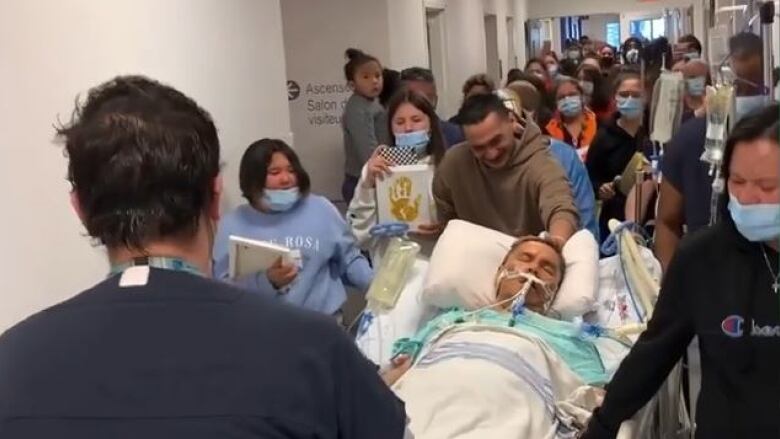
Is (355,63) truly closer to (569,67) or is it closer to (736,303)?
(736,303)

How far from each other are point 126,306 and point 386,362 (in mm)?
2104

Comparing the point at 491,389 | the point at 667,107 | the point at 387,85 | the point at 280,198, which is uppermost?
the point at 387,85

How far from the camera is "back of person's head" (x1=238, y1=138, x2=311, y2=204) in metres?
3.59

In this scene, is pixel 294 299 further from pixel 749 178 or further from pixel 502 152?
pixel 749 178

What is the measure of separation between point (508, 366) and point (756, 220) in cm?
108

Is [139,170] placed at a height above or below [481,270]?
above

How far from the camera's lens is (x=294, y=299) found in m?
3.58

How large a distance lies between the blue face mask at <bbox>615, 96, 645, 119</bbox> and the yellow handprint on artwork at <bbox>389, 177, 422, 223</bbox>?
5.00 ft

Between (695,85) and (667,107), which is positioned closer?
(667,107)

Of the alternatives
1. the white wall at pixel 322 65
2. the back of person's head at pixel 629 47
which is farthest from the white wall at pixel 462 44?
the white wall at pixel 322 65

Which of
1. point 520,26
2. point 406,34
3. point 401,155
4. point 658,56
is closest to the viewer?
point 401,155

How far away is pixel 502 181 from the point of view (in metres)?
3.55

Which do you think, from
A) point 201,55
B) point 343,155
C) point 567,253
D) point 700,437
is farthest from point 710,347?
point 343,155

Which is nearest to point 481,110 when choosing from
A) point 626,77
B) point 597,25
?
point 626,77
